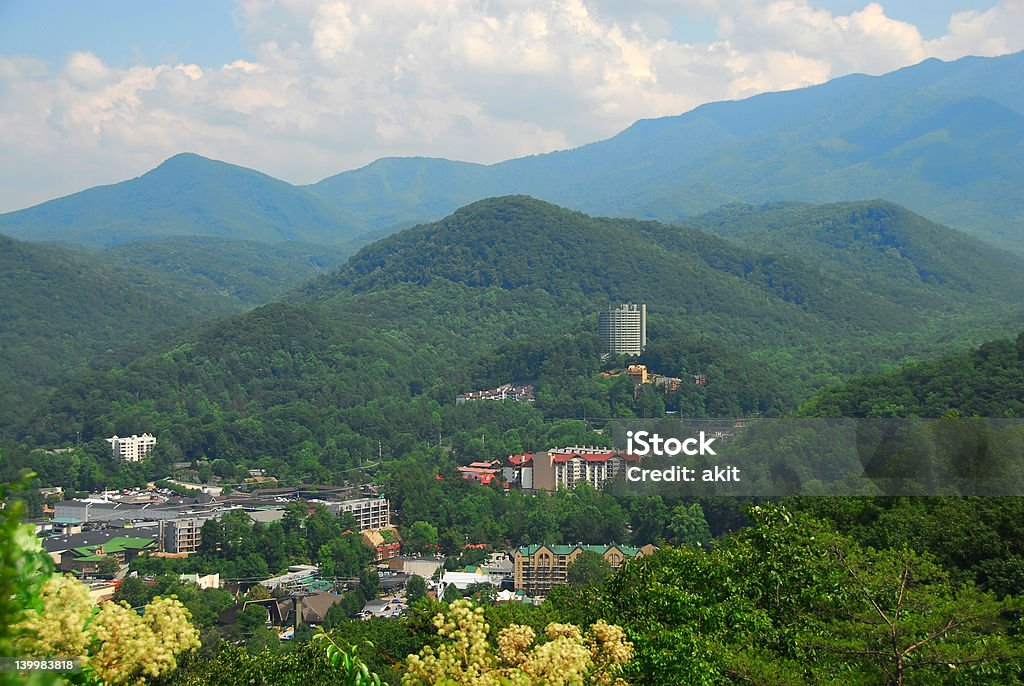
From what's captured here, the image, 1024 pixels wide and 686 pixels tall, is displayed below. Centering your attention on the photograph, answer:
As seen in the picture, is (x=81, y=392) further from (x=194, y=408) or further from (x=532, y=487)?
(x=532, y=487)

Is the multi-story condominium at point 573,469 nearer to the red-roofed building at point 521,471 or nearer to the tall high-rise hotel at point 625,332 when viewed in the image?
the red-roofed building at point 521,471

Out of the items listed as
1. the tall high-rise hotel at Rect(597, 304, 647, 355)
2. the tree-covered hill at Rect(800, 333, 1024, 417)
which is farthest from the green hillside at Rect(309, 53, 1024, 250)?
the tree-covered hill at Rect(800, 333, 1024, 417)

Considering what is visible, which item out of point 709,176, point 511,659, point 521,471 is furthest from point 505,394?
point 709,176

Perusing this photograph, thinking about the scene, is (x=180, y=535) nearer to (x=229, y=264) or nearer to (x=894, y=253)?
(x=894, y=253)

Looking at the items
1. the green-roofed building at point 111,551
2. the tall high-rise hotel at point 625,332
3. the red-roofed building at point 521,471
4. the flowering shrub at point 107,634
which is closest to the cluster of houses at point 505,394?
the tall high-rise hotel at point 625,332

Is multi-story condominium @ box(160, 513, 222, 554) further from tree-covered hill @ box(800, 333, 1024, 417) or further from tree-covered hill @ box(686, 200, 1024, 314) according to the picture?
tree-covered hill @ box(686, 200, 1024, 314)

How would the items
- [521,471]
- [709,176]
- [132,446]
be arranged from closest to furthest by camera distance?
[521,471], [132,446], [709,176]
